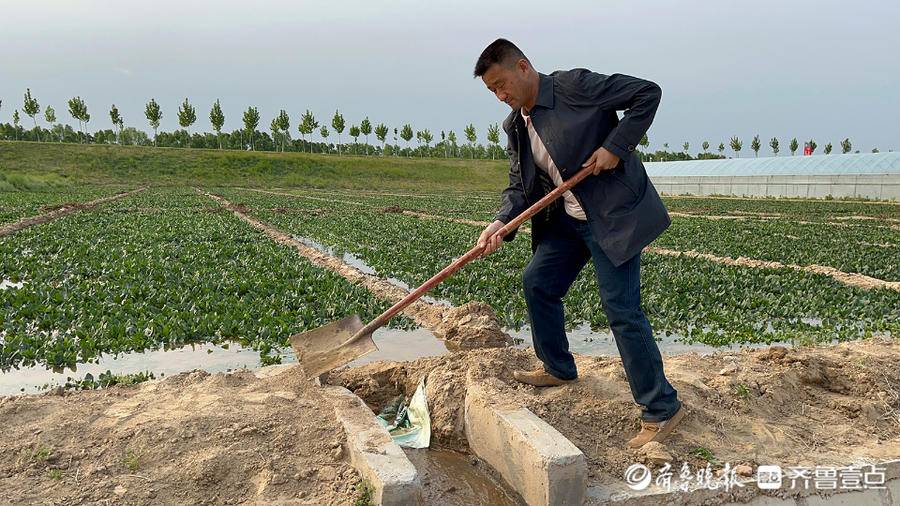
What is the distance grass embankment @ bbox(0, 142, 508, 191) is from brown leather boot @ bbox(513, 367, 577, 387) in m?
48.6

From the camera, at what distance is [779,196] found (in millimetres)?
38125

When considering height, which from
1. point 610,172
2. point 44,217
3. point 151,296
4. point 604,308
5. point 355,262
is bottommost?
point 355,262

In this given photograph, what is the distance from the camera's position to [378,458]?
124 inches

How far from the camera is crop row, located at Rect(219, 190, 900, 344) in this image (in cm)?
704

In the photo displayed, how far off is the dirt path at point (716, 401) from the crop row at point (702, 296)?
6.20ft

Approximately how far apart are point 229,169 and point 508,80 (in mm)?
58258

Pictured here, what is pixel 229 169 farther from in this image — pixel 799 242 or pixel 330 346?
pixel 330 346

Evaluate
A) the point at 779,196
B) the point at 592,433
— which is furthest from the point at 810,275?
the point at 779,196

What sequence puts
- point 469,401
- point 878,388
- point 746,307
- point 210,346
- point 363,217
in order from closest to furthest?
point 469,401
point 878,388
point 210,346
point 746,307
point 363,217

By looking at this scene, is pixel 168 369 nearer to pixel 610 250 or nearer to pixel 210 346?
pixel 210 346

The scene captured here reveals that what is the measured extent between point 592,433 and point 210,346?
4.18 meters

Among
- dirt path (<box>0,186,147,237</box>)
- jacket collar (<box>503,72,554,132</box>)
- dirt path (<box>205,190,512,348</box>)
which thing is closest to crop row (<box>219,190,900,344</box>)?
dirt path (<box>205,190,512,348</box>)

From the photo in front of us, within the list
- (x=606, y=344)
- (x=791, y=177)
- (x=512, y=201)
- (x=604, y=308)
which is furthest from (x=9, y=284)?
(x=791, y=177)

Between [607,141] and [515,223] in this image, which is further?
[515,223]
